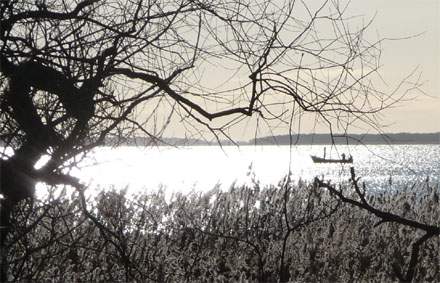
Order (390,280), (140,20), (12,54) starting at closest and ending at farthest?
(12,54) → (140,20) → (390,280)

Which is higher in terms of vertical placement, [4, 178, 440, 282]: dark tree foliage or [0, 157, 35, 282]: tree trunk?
[0, 157, 35, 282]: tree trunk

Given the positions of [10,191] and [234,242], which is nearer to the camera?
[10,191]

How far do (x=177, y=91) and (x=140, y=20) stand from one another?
1.37 feet

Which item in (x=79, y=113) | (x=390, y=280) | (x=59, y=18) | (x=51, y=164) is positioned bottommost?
(x=390, y=280)

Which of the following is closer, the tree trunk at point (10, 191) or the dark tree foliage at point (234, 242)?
the tree trunk at point (10, 191)

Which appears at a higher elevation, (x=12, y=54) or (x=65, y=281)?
(x=12, y=54)

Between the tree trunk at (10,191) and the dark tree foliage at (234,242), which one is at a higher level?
the tree trunk at (10,191)

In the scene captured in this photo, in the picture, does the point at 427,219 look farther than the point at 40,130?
Yes

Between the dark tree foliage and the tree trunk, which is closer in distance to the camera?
the tree trunk

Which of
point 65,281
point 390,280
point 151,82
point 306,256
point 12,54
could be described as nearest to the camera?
point 12,54

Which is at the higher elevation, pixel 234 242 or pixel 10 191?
pixel 10 191

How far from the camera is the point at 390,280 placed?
5.26 m

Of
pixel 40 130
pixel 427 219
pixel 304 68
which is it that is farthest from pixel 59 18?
pixel 427 219

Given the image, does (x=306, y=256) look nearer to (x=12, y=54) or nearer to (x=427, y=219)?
(x=427, y=219)
